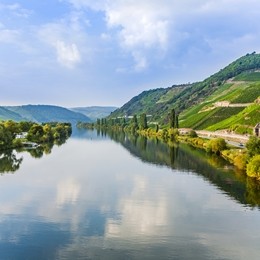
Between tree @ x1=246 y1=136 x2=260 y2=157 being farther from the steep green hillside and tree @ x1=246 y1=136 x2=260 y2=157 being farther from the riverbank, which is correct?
the steep green hillside

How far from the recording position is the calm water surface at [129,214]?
1260 inches

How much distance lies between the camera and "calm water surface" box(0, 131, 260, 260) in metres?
32.0

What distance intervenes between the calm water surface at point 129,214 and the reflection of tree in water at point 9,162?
123 centimetres

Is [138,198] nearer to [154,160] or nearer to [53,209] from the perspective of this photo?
[53,209]

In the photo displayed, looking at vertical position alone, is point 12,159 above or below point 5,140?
below

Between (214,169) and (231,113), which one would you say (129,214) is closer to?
(214,169)

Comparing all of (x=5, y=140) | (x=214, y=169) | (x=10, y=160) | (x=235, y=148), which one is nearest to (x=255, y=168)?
(x=214, y=169)

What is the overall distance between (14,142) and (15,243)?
8427cm

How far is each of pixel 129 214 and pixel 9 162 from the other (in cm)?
4707

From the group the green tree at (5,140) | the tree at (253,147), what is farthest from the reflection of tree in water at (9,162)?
the tree at (253,147)

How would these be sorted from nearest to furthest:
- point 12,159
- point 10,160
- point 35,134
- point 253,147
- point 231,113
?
point 253,147
point 10,160
point 12,159
point 35,134
point 231,113

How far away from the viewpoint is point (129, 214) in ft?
137

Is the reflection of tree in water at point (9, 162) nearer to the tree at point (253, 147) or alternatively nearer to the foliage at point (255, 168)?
the foliage at point (255, 168)

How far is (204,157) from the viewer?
90938 millimetres
